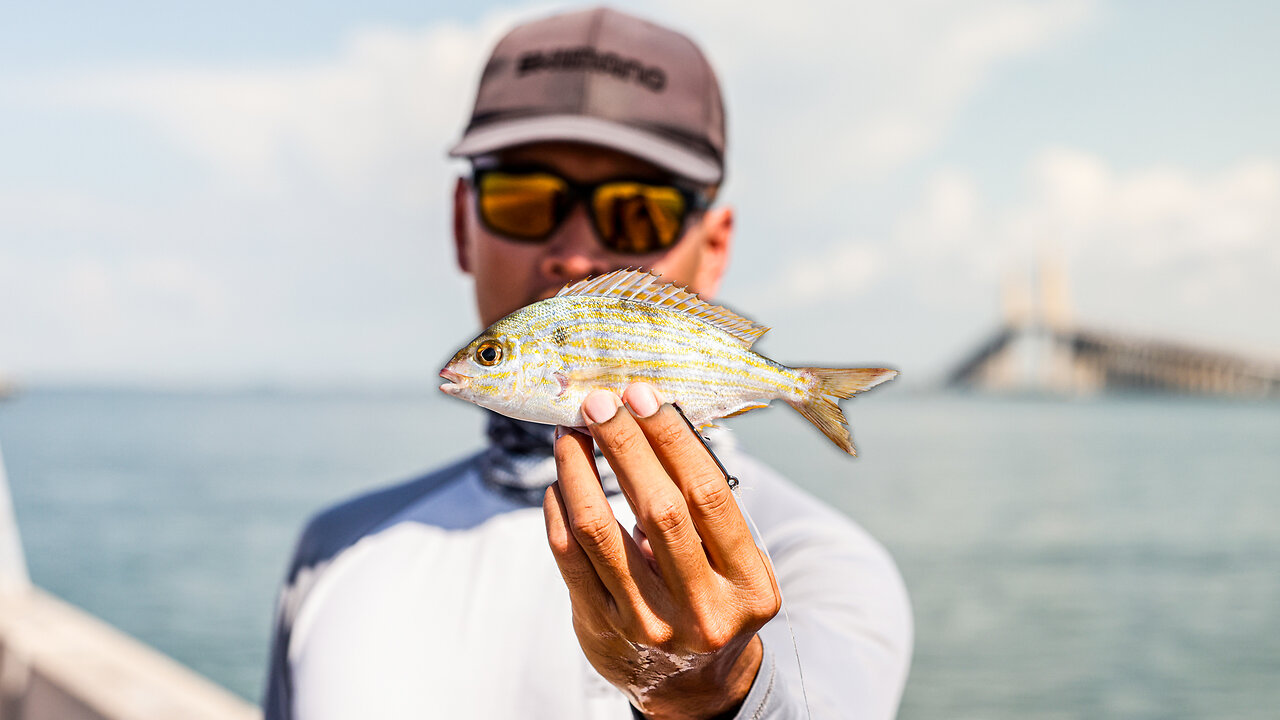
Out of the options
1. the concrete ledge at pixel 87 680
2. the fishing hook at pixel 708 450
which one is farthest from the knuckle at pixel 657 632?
the concrete ledge at pixel 87 680

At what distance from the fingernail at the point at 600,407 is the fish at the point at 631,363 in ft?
0.12

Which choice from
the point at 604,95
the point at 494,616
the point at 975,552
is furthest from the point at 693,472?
the point at 975,552

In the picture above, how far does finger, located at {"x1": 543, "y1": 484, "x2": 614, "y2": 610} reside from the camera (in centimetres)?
206

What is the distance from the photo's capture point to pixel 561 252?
3.30 metres

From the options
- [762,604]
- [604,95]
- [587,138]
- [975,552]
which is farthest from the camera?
[975,552]

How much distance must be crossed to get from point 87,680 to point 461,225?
6.06m

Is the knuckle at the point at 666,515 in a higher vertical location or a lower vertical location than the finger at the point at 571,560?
higher

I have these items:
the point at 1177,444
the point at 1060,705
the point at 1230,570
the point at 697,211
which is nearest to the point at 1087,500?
the point at 1230,570

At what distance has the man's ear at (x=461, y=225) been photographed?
399 centimetres

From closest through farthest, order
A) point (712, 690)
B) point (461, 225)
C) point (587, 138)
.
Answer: point (712, 690)
point (587, 138)
point (461, 225)

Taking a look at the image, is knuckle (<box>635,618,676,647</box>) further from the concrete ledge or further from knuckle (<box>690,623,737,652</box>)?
the concrete ledge

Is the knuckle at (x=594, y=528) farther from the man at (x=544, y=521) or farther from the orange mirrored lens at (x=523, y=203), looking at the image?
the orange mirrored lens at (x=523, y=203)

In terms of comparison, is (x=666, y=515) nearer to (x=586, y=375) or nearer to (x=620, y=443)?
(x=620, y=443)

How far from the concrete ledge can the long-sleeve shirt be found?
4018 millimetres
